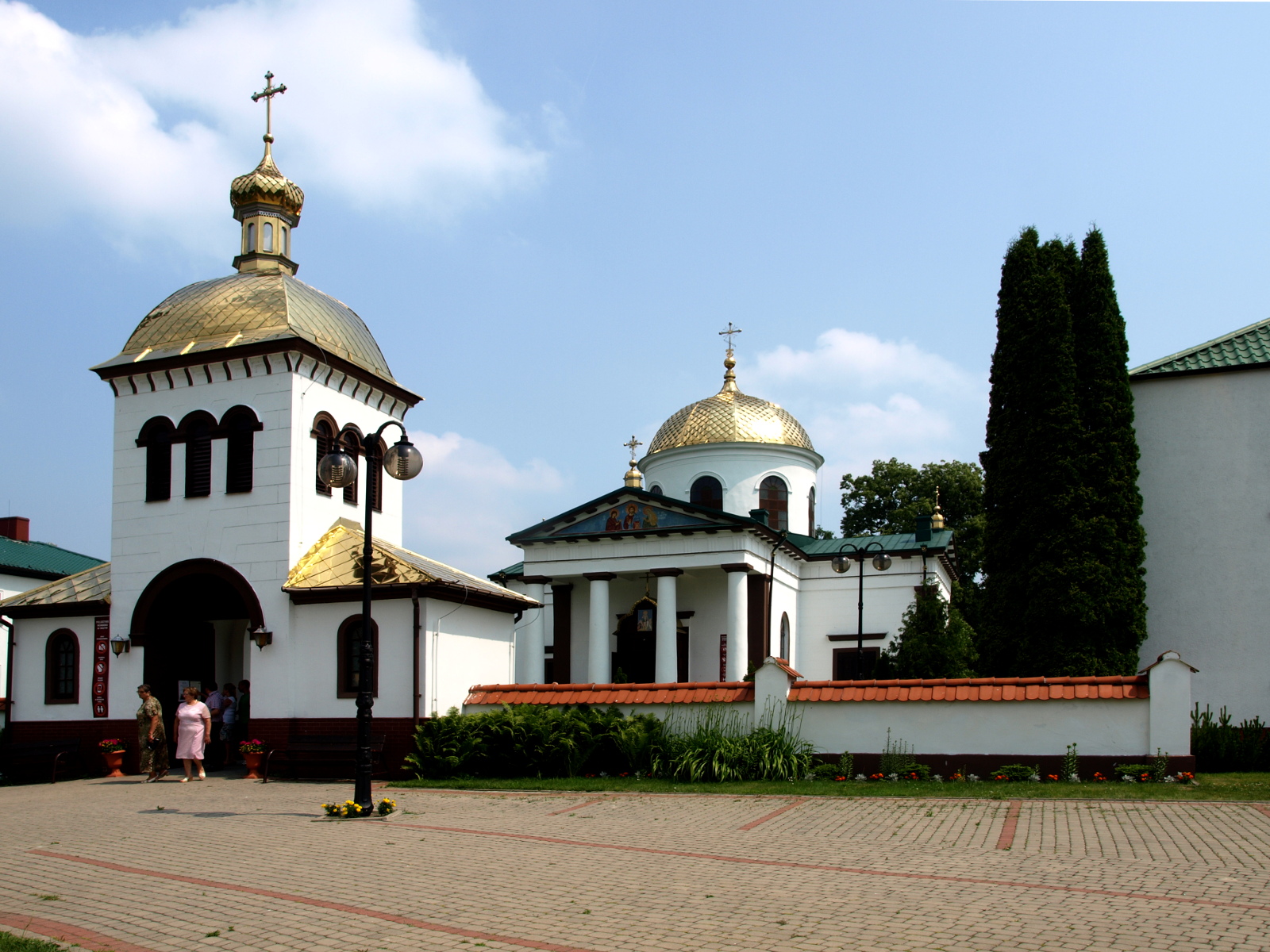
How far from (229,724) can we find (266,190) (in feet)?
36.0

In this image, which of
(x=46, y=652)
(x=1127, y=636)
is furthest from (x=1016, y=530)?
(x=46, y=652)

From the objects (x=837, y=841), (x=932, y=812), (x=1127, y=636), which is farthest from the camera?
(x=1127, y=636)

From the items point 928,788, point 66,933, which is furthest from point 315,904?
point 928,788

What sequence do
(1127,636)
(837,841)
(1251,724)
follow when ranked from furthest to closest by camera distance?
(1127,636), (1251,724), (837,841)

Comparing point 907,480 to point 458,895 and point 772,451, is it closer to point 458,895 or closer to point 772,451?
point 772,451

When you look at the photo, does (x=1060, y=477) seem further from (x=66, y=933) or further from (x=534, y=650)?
(x=534, y=650)

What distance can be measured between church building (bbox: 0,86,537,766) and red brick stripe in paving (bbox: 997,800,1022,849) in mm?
9524

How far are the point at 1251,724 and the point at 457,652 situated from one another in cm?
1312

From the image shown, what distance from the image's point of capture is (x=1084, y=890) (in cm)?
807

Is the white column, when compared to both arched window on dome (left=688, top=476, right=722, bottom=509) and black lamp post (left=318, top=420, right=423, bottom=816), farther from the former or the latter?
black lamp post (left=318, top=420, right=423, bottom=816)

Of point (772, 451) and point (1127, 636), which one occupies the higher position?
point (772, 451)

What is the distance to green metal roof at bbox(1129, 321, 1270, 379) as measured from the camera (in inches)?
783

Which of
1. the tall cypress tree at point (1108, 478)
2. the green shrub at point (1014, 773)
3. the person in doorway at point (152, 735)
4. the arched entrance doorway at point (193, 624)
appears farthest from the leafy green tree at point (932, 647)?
the person in doorway at point (152, 735)

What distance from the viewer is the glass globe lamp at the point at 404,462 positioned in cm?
1310
